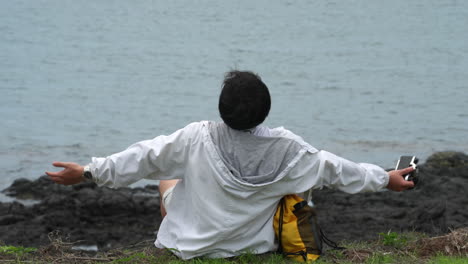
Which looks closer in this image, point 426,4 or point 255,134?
point 255,134

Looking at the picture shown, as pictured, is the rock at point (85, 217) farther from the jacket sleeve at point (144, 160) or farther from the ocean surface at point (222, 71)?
the jacket sleeve at point (144, 160)

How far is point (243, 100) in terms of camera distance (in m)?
3.89

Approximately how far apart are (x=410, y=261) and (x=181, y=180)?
142 cm

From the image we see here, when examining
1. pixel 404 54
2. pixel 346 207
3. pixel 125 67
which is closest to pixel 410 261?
pixel 346 207

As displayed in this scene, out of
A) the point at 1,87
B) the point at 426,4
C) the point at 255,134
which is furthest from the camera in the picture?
the point at 426,4

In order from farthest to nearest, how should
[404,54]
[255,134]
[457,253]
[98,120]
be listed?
[404,54] → [98,120] → [457,253] → [255,134]

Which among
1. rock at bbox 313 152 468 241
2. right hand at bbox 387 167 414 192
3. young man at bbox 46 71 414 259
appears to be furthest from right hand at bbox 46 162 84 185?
rock at bbox 313 152 468 241

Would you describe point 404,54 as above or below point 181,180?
→ below

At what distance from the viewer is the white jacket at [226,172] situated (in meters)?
3.91

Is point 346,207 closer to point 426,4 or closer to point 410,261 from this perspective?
point 410,261

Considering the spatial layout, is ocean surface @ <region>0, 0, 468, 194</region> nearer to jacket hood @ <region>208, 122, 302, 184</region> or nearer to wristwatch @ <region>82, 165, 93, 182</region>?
wristwatch @ <region>82, 165, 93, 182</region>

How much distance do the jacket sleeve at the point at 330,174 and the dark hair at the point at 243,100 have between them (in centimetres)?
36

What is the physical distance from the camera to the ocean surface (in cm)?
1232

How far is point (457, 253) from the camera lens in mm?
4434
